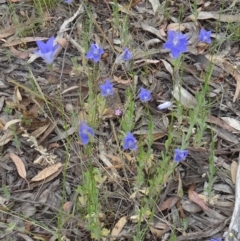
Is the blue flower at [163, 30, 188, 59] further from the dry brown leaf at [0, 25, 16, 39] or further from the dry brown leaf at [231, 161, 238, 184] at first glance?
the dry brown leaf at [0, 25, 16, 39]

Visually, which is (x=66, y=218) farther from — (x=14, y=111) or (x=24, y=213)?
(x=14, y=111)

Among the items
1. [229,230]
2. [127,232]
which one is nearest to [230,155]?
[229,230]

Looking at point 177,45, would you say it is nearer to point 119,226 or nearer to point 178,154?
point 178,154

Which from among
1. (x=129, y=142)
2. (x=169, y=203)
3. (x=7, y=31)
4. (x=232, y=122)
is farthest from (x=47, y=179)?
(x=7, y=31)

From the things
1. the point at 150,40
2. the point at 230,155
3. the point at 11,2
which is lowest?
the point at 230,155

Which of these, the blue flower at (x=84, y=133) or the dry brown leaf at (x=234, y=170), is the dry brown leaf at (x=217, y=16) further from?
the blue flower at (x=84, y=133)

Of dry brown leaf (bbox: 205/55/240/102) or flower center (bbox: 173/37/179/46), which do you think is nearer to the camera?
flower center (bbox: 173/37/179/46)

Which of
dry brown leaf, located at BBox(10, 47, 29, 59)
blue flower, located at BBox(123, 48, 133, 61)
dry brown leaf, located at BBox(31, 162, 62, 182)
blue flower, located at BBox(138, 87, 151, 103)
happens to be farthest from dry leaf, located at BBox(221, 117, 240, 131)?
dry brown leaf, located at BBox(10, 47, 29, 59)
